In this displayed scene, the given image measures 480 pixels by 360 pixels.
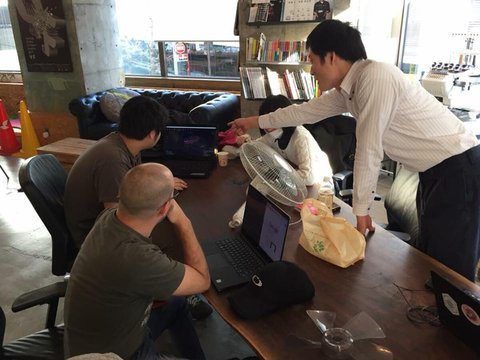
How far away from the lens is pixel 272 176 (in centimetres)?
161

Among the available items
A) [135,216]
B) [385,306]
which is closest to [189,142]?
[135,216]

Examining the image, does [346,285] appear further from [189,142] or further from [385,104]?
[189,142]

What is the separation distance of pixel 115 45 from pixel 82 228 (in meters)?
4.25

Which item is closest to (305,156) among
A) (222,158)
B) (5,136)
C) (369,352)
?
(222,158)

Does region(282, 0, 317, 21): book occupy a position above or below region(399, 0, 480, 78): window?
above

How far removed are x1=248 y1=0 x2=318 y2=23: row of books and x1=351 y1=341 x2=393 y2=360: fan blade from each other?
3.34 meters

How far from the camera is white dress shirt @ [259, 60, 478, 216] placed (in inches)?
53.9

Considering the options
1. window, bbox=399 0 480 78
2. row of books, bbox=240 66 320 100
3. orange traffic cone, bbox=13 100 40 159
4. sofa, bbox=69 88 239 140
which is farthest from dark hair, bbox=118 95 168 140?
orange traffic cone, bbox=13 100 40 159

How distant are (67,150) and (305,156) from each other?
10.0 feet

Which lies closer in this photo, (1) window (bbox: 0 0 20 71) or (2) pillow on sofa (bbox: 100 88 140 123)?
(2) pillow on sofa (bbox: 100 88 140 123)

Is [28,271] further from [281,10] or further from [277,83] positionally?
[281,10]

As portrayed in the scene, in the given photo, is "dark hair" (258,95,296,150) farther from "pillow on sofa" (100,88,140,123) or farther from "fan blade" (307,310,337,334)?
"pillow on sofa" (100,88,140,123)

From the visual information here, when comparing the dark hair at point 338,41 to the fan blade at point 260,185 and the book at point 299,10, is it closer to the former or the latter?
the fan blade at point 260,185

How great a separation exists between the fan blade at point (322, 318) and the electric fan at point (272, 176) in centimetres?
58
